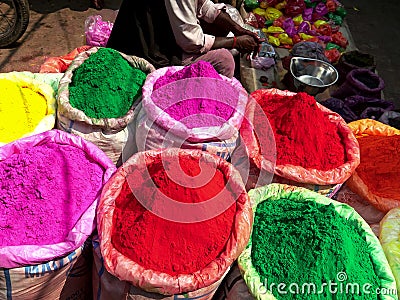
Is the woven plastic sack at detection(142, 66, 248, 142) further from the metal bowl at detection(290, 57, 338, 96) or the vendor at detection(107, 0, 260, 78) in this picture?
the metal bowl at detection(290, 57, 338, 96)

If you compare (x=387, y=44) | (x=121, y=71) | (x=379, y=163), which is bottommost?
(x=387, y=44)

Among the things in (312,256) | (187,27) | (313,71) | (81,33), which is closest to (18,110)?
(187,27)

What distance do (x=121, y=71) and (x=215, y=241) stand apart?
3.33ft

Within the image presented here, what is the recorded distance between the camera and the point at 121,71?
1.99 meters

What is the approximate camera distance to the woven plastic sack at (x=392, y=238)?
1638mm

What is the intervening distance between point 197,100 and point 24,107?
853mm

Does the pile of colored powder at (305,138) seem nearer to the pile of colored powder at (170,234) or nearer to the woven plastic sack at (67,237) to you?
the pile of colored powder at (170,234)

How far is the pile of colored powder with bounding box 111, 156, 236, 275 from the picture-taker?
1.38 meters

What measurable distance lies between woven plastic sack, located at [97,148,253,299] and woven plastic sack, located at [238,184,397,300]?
0.09 m

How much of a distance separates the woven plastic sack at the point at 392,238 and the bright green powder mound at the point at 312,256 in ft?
0.46

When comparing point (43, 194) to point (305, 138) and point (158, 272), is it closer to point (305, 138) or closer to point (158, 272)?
point (158, 272)

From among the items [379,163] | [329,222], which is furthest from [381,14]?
[329,222]

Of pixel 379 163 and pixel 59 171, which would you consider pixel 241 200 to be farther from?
pixel 379 163

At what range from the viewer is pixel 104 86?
6.17ft
